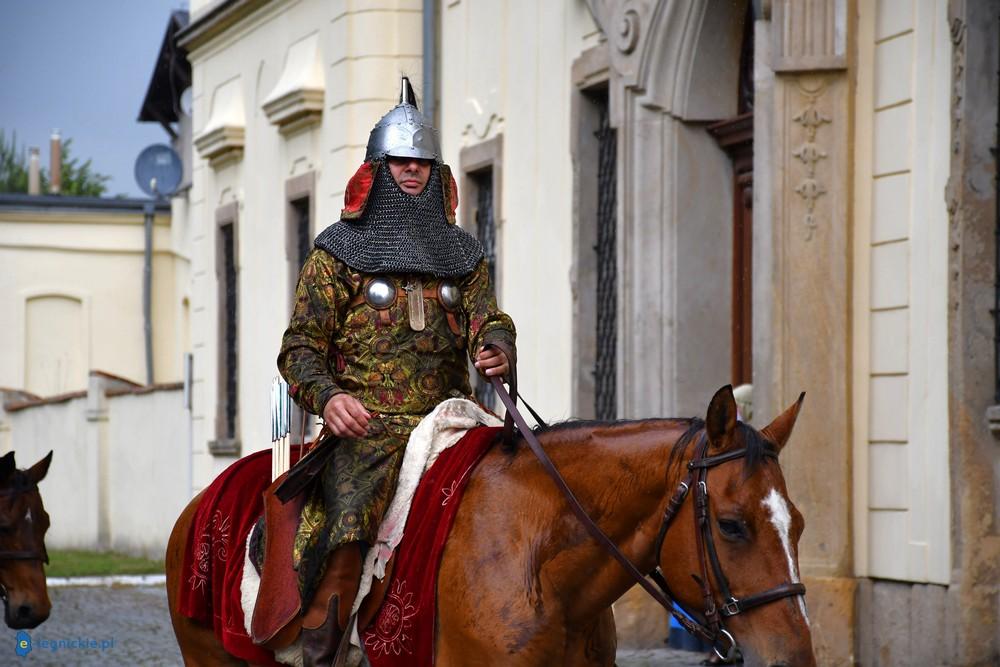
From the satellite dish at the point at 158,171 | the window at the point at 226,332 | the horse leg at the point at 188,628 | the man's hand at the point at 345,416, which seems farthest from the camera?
the satellite dish at the point at 158,171

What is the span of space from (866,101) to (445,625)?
580 centimetres

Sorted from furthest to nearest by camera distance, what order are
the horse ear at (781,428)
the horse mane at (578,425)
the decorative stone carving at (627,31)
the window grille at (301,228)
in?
the window grille at (301,228), the decorative stone carving at (627,31), the horse mane at (578,425), the horse ear at (781,428)

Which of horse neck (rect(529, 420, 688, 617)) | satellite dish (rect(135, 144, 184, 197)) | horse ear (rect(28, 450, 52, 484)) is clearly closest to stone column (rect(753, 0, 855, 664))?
horse ear (rect(28, 450, 52, 484))

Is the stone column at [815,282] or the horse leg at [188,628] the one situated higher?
the stone column at [815,282]

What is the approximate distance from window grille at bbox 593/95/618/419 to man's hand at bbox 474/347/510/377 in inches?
304

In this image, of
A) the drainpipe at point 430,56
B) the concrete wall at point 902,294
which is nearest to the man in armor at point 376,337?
the concrete wall at point 902,294

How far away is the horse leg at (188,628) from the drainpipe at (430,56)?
1015cm

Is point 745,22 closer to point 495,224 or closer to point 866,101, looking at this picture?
point 866,101

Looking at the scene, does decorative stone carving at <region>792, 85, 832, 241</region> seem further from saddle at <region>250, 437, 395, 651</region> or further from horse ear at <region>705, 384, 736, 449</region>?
horse ear at <region>705, 384, 736, 449</region>

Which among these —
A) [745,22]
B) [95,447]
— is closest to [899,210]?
[745,22]

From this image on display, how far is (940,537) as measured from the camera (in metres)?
10.0

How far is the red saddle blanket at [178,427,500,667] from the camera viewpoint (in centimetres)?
591

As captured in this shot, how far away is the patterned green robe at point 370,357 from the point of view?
623cm

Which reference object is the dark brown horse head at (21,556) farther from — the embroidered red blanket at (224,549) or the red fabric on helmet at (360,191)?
the red fabric on helmet at (360,191)
